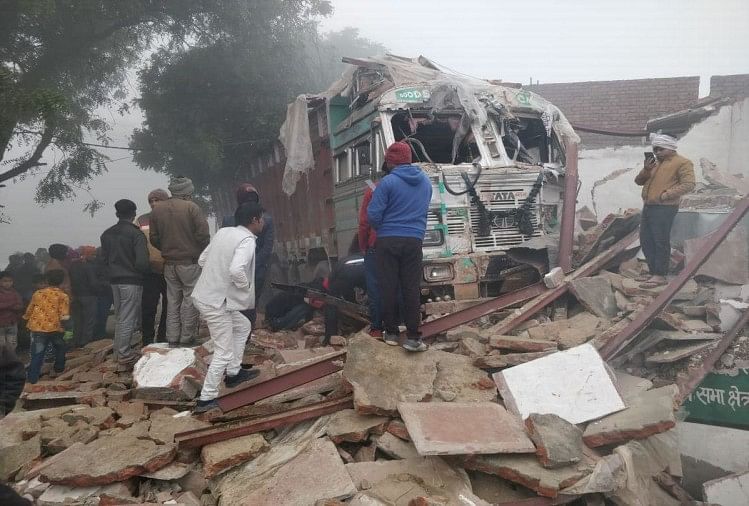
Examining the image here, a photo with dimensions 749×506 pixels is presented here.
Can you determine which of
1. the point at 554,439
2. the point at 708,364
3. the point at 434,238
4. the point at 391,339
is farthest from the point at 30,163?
the point at 708,364

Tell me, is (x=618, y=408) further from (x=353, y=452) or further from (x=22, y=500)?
(x=22, y=500)

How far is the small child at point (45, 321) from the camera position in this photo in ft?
18.7

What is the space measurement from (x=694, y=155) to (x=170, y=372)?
38.4 ft

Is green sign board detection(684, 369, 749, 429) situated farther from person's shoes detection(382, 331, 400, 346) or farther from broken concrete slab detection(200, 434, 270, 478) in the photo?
broken concrete slab detection(200, 434, 270, 478)

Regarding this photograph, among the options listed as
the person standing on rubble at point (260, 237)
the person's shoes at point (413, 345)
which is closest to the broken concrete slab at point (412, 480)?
the person's shoes at point (413, 345)

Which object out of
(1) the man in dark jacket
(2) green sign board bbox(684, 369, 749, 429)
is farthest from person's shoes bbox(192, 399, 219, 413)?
(2) green sign board bbox(684, 369, 749, 429)

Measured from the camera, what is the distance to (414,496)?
277 centimetres

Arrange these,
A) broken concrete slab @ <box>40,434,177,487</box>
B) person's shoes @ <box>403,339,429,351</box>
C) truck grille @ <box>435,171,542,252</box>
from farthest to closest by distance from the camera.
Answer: truck grille @ <box>435,171,542,252</box>, person's shoes @ <box>403,339,429,351</box>, broken concrete slab @ <box>40,434,177,487</box>

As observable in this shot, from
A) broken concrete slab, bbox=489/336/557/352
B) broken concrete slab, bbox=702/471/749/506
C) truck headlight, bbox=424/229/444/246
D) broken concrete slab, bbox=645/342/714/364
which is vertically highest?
truck headlight, bbox=424/229/444/246

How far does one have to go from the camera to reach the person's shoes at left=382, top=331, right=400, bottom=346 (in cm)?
422

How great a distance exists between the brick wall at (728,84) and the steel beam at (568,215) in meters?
Result: 9.42

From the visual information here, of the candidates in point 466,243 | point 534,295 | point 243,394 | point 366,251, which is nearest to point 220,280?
point 243,394

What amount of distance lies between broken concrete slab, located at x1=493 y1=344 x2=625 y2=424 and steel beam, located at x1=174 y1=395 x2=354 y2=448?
117 centimetres

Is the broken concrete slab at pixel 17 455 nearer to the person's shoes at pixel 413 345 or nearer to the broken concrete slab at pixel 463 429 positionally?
the broken concrete slab at pixel 463 429
